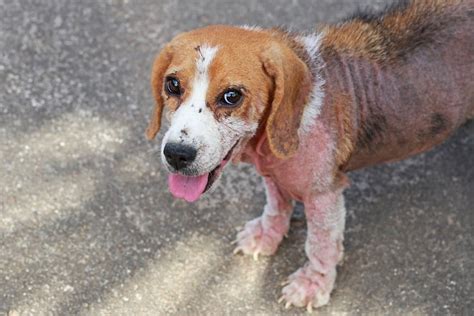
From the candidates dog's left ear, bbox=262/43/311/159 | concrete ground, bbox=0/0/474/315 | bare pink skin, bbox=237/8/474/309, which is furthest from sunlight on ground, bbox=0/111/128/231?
dog's left ear, bbox=262/43/311/159

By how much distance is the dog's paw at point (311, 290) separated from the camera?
4355 millimetres

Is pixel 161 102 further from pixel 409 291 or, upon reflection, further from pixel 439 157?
pixel 439 157

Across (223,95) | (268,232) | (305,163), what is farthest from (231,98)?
(268,232)

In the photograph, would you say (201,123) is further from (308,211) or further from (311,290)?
(311,290)

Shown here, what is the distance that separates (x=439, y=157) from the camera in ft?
16.9

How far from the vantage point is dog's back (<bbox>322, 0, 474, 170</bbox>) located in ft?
13.3

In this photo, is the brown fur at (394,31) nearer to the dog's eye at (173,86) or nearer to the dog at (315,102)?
the dog at (315,102)

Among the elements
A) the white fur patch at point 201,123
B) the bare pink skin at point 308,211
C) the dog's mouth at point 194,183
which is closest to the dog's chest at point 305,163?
the bare pink skin at point 308,211

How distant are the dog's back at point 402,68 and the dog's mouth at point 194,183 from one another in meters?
0.71

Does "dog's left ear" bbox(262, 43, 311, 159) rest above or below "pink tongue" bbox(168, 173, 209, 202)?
above

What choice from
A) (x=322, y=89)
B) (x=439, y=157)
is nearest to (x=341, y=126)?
(x=322, y=89)

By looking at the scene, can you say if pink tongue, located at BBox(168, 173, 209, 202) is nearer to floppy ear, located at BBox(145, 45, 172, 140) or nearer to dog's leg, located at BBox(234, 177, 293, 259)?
floppy ear, located at BBox(145, 45, 172, 140)

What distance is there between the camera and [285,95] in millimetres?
3650

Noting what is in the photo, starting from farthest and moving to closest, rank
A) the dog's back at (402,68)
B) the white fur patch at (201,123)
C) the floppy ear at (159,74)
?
1. the dog's back at (402,68)
2. the floppy ear at (159,74)
3. the white fur patch at (201,123)
